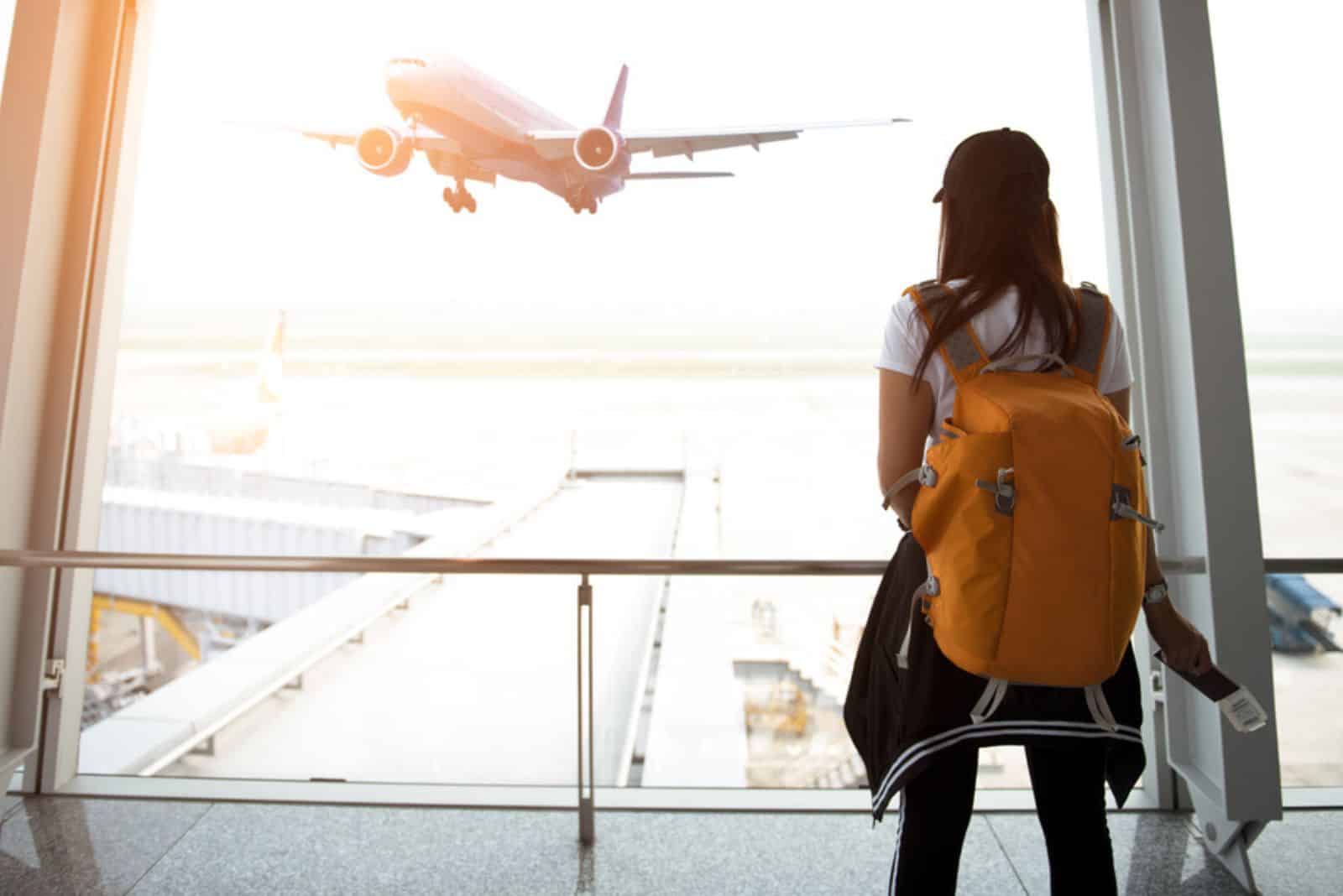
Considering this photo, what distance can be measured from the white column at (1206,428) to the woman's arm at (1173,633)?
2.95ft

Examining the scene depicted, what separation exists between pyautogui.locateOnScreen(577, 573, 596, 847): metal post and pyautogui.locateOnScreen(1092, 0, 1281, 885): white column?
1.28 m

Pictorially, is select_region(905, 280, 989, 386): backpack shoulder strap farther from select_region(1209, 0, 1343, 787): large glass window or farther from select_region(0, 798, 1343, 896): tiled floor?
select_region(1209, 0, 1343, 787): large glass window

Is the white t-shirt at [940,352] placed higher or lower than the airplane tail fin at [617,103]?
lower

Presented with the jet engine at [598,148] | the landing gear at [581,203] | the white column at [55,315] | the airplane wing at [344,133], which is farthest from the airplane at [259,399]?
the jet engine at [598,148]

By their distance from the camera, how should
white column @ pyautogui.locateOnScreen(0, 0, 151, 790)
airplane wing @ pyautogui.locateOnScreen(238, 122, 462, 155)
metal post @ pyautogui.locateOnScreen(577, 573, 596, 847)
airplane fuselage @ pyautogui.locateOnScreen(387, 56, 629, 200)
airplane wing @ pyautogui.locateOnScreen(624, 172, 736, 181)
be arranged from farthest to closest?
airplane wing @ pyautogui.locateOnScreen(624, 172, 736, 181) → airplane wing @ pyautogui.locateOnScreen(238, 122, 462, 155) → airplane fuselage @ pyautogui.locateOnScreen(387, 56, 629, 200) → white column @ pyautogui.locateOnScreen(0, 0, 151, 790) → metal post @ pyautogui.locateOnScreen(577, 573, 596, 847)

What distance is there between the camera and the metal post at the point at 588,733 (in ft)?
5.07

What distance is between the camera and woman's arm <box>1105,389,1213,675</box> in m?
0.76

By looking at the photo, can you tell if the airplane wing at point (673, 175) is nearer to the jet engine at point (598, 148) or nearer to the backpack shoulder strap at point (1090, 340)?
the jet engine at point (598, 148)

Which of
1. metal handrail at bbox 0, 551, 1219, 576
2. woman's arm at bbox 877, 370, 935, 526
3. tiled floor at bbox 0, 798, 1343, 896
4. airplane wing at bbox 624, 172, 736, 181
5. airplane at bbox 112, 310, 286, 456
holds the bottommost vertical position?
tiled floor at bbox 0, 798, 1343, 896

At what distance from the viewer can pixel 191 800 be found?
1.71m

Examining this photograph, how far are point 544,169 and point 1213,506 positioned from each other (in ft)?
7.22

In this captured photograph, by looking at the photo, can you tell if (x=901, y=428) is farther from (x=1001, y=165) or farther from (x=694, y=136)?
(x=694, y=136)

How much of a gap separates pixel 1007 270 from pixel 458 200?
2.34 metres

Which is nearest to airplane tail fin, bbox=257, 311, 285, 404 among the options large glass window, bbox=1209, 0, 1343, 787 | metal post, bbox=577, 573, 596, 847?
metal post, bbox=577, 573, 596, 847
